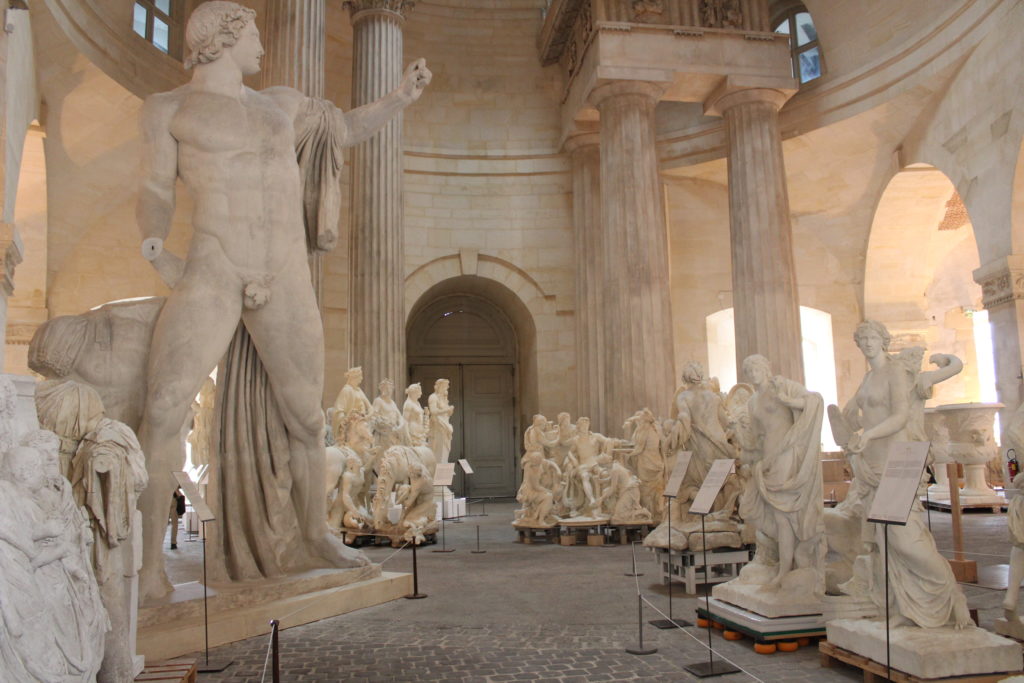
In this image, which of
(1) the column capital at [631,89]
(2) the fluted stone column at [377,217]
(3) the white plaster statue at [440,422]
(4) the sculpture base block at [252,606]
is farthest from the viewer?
(1) the column capital at [631,89]

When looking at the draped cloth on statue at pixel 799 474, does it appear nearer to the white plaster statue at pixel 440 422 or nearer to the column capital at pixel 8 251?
the column capital at pixel 8 251

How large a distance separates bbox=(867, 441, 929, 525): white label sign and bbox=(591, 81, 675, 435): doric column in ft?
33.1

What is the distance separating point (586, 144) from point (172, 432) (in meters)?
14.6

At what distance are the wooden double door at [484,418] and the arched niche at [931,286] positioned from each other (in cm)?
896

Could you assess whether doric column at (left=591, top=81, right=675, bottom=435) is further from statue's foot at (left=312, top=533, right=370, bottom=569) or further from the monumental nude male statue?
the monumental nude male statue

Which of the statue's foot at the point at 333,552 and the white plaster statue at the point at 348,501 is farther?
the white plaster statue at the point at 348,501

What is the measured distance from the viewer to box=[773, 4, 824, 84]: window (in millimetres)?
17653

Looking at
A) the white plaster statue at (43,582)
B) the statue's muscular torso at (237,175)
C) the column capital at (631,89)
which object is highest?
the column capital at (631,89)

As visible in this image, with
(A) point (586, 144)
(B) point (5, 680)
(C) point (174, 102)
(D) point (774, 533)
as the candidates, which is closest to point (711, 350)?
(A) point (586, 144)

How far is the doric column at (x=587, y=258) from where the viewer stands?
1745cm

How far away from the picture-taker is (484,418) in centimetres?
2114

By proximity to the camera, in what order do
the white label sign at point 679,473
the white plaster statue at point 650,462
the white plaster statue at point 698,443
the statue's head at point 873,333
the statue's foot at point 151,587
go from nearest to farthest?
the statue's foot at point 151,587 < the statue's head at point 873,333 < the white label sign at point 679,473 < the white plaster statue at point 698,443 < the white plaster statue at point 650,462

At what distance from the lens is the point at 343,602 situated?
5801 mm

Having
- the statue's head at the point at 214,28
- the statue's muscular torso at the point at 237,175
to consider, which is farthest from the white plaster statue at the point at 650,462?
the statue's head at the point at 214,28
